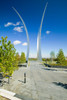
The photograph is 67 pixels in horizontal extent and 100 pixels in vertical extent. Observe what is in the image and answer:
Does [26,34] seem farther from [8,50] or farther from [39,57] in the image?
[8,50]

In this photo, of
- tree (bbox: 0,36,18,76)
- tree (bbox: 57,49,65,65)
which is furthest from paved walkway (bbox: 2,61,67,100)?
tree (bbox: 57,49,65,65)

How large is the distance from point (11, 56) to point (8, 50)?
0.76 metres

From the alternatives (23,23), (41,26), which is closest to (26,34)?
(23,23)

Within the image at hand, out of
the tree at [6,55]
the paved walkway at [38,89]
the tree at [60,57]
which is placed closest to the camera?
the paved walkway at [38,89]

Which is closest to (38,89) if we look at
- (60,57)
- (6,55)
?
(6,55)

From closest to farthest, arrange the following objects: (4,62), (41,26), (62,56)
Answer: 1. (4,62)
2. (62,56)
3. (41,26)

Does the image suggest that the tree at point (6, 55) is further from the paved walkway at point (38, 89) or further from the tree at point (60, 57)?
the tree at point (60, 57)

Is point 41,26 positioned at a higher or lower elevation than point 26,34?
higher

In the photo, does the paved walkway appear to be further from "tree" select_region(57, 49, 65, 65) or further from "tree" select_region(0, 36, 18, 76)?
"tree" select_region(57, 49, 65, 65)

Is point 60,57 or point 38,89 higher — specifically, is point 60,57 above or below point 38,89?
above

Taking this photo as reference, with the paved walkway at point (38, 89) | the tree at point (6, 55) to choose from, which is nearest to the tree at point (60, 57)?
the paved walkway at point (38, 89)

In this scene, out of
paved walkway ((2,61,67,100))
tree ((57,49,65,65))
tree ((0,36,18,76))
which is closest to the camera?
paved walkway ((2,61,67,100))

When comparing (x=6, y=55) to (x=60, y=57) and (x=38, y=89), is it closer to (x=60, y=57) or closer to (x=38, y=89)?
(x=38, y=89)

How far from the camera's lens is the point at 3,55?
8297 mm
